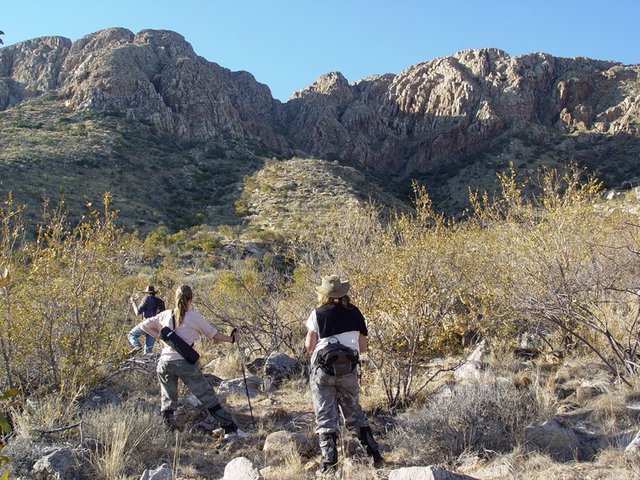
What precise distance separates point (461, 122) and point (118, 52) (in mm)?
35845

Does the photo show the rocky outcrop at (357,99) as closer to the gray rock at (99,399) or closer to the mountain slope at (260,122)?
the mountain slope at (260,122)

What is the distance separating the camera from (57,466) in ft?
13.5

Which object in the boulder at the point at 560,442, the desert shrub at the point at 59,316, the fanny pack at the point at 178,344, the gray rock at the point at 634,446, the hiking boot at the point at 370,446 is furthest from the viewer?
the desert shrub at the point at 59,316

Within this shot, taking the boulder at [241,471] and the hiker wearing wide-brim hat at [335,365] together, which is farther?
the hiker wearing wide-brim hat at [335,365]

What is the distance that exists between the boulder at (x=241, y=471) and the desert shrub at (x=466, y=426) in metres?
1.37

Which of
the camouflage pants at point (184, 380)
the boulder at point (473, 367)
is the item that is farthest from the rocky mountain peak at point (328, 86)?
the camouflage pants at point (184, 380)

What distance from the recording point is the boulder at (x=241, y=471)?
398cm

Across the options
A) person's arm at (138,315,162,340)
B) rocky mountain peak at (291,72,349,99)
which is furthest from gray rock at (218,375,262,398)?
rocky mountain peak at (291,72,349,99)

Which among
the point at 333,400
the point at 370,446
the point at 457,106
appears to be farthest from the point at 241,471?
the point at 457,106

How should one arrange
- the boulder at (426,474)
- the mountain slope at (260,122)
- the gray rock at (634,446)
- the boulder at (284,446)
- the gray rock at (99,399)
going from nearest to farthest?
the boulder at (426,474)
the gray rock at (634,446)
the boulder at (284,446)
the gray rock at (99,399)
the mountain slope at (260,122)

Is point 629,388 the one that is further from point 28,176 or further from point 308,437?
point 28,176

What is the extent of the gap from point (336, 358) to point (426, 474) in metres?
1.19

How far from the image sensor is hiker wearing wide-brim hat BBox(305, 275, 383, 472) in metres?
4.43

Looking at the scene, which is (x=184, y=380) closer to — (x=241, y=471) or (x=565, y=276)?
(x=241, y=471)
